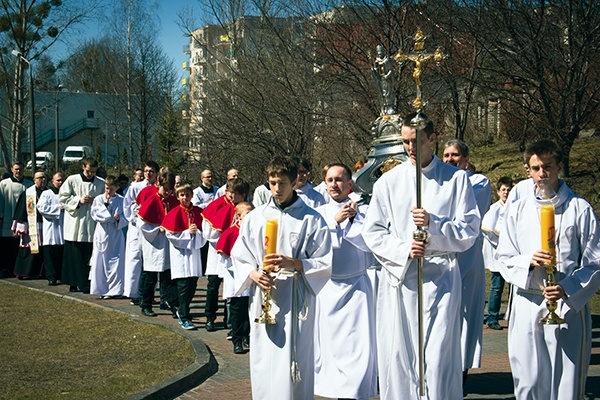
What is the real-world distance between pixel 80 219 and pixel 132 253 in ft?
5.67

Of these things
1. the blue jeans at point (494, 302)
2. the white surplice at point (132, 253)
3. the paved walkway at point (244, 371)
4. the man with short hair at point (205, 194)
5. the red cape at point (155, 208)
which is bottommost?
the paved walkway at point (244, 371)

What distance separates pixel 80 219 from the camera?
50.5 ft

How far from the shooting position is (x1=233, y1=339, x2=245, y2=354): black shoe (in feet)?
34.2

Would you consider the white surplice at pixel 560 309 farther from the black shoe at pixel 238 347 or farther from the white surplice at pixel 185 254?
the white surplice at pixel 185 254

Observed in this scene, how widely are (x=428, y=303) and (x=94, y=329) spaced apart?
610cm

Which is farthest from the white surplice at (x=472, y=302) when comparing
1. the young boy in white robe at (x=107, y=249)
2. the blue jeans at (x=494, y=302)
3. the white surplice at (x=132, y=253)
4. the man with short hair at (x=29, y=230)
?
the man with short hair at (x=29, y=230)

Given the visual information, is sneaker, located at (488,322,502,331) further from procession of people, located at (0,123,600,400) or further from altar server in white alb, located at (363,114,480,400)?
altar server in white alb, located at (363,114,480,400)

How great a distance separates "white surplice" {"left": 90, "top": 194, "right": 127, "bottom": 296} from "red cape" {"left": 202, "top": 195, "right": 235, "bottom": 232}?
3.74 metres

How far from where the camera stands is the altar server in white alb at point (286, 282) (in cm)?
663

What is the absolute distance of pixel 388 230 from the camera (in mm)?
6691

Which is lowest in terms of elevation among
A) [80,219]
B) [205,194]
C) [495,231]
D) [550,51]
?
[495,231]

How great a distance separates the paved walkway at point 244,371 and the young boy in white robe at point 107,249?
5.15 ft

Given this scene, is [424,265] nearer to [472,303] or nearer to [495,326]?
[472,303]

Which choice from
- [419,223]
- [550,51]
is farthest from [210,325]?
[550,51]
